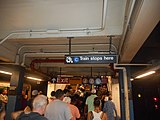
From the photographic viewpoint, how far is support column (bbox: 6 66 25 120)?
558 centimetres

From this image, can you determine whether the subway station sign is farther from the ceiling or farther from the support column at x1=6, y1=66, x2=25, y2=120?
the support column at x1=6, y1=66, x2=25, y2=120

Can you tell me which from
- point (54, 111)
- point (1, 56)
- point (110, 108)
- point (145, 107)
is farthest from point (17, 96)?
point (145, 107)

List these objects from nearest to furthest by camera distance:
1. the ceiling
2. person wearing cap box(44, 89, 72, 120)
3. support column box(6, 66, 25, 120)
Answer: person wearing cap box(44, 89, 72, 120)
the ceiling
support column box(6, 66, 25, 120)

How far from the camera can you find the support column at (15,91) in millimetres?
5582

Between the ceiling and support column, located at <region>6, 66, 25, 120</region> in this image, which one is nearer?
the ceiling

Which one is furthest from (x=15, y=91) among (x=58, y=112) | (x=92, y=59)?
(x=92, y=59)

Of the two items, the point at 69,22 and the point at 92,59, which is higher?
the point at 69,22

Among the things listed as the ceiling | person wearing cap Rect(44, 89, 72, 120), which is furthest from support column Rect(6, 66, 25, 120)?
person wearing cap Rect(44, 89, 72, 120)

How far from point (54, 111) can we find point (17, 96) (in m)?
3.03

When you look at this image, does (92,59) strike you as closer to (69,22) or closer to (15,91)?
(69,22)

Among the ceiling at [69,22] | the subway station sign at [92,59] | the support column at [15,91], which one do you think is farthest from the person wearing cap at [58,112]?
the support column at [15,91]

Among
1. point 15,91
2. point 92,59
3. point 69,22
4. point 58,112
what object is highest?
point 69,22

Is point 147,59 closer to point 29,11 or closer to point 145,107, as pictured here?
point 29,11

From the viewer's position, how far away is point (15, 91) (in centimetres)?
572
